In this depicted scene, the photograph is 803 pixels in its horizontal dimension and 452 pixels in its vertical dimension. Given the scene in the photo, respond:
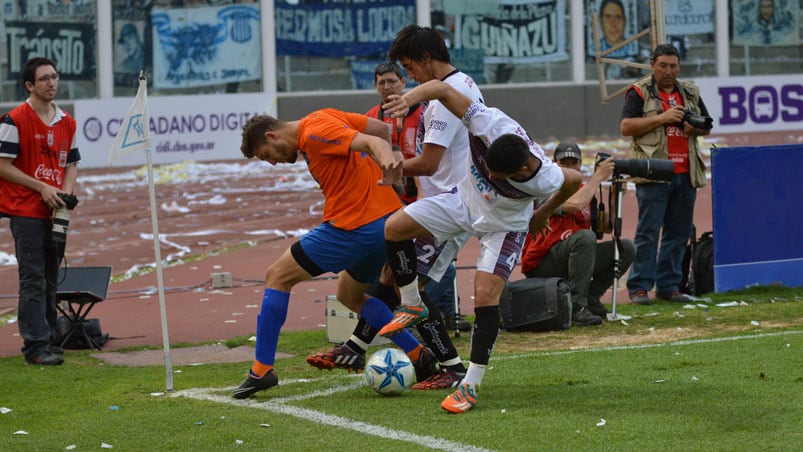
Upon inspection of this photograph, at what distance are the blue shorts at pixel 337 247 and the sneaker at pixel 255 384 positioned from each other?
0.66 meters

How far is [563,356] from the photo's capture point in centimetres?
823

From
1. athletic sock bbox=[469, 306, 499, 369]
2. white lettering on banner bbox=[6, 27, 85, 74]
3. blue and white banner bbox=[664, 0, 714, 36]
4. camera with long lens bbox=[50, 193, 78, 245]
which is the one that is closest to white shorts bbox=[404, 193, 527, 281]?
athletic sock bbox=[469, 306, 499, 369]

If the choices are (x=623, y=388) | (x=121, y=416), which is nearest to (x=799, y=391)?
(x=623, y=388)

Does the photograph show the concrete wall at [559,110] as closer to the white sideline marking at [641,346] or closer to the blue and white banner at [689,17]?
the blue and white banner at [689,17]

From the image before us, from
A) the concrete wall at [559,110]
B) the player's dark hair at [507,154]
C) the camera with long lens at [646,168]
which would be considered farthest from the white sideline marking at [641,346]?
the concrete wall at [559,110]

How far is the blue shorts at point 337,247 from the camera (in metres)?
7.02

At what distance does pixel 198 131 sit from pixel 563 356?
17.9 metres

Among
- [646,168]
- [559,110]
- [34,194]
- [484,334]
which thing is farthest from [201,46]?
[484,334]

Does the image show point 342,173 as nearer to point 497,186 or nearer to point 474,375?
point 497,186

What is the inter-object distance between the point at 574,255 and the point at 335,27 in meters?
19.6

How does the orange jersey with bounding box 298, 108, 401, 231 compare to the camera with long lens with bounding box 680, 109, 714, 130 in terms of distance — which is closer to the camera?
the orange jersey with bounding box 298, 108, 401, 231

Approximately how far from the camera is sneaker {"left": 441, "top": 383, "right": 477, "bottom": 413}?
21.0 ft

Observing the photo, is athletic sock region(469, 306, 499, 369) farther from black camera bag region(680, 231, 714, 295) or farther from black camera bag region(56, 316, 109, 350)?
black camera bag region(680, 231, 714, 295)

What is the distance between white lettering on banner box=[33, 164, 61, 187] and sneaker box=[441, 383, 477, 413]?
13.0 feet
